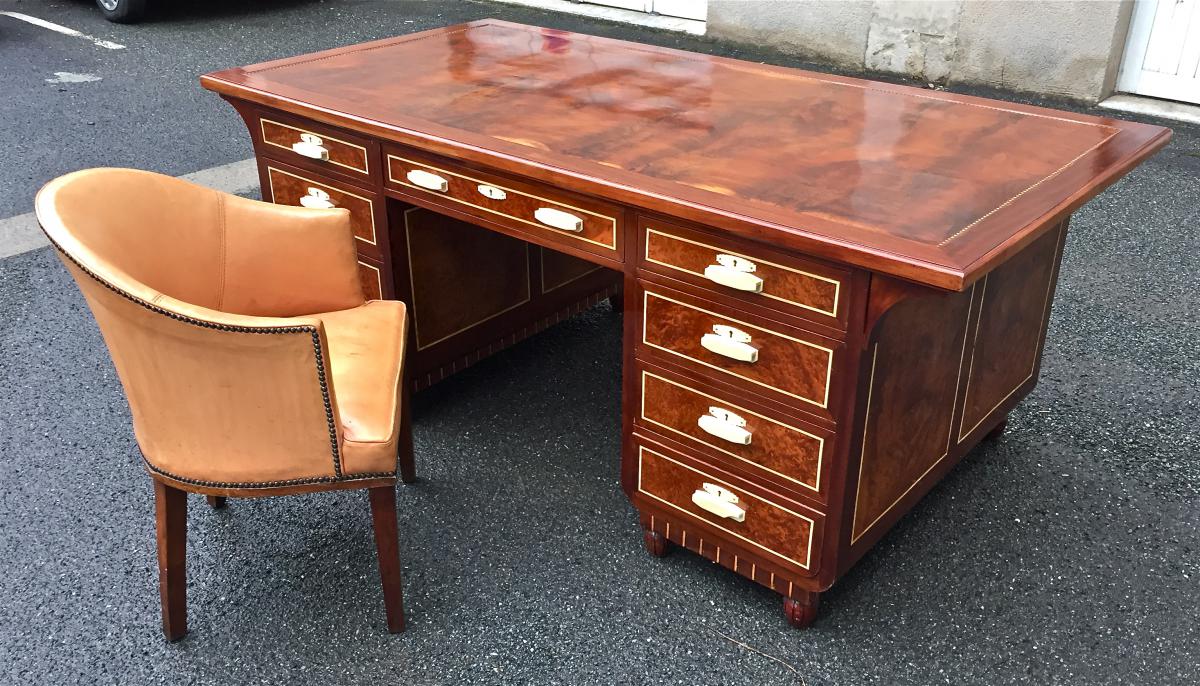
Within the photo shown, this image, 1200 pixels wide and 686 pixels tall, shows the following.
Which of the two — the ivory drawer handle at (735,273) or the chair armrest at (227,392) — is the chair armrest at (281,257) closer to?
the chair armrest at (227,392)

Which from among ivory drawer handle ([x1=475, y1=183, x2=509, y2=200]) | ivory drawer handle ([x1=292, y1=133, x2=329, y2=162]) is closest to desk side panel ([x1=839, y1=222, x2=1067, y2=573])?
ivory drawer handle ([x1=475, y1=183, x2=509, y2=200])

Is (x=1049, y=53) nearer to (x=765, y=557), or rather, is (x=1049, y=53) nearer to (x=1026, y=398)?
(x=1026, y=398)

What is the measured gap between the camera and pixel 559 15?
278 inches

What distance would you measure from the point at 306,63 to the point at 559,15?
452 centimetres

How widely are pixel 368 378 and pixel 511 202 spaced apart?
464mm

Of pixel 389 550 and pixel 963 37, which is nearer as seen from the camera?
pixel 389 550

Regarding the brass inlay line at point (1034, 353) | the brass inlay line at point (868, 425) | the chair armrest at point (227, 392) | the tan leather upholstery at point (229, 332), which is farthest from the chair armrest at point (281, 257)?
the brass inlay line at point (1034, 353)

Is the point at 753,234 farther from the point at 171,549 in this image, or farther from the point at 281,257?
the point at 171,549

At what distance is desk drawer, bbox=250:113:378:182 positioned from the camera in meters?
2.43

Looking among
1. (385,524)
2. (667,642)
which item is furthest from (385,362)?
(667,642)

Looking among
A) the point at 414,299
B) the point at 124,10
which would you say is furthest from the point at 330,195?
the point at 124,10

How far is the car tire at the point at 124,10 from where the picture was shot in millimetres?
6902

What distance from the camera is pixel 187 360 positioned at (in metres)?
1.75

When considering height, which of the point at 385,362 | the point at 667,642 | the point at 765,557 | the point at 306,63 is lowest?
the point at 667,642
